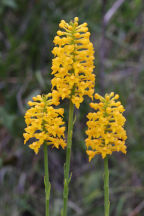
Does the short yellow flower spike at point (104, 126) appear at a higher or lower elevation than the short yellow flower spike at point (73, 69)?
lower

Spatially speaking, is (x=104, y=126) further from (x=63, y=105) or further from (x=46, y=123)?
(x=63, y=105)

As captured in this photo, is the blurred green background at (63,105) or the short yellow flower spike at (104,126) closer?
the short yellow flower spike at (104,126)

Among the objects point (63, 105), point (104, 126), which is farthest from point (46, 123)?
point (63, 105)

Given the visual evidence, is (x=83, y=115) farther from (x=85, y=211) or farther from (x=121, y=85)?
(x=85, y=211)

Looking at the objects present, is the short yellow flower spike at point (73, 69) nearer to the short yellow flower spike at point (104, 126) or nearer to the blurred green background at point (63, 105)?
the short yellow flower spike at point (104, 126)

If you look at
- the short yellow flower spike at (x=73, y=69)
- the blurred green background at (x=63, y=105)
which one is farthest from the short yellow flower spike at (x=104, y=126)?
the blurred green background at (x=63, y=105)

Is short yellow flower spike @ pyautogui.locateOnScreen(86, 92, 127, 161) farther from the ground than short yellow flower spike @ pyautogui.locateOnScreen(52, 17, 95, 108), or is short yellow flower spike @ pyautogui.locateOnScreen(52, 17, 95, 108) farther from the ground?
short yellow flower spike @ pyautogui.locateOnScreen(52, 17, 95, 108)

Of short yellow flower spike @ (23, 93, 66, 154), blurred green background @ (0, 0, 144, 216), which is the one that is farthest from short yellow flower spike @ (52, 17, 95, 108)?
blurred green background @ (0, 0, 144, 216)

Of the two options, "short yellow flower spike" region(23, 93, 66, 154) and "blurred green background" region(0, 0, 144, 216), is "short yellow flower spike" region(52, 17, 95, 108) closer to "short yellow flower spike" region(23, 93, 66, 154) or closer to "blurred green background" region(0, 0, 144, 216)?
→ "short yellow flower spike" region(23, 93, 66, 154)

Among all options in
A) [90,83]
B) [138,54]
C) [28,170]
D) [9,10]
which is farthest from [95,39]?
[90,83]
